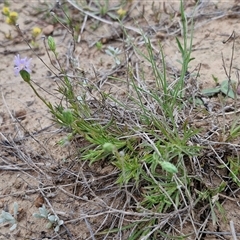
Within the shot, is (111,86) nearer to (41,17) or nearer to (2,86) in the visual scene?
(2,86)

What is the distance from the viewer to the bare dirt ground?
1.61m

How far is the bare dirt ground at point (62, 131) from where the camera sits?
161 cm

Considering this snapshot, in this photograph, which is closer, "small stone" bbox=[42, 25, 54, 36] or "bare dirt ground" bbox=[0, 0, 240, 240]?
"bare dirt ground" bbox=[0, 0, 240, 240]

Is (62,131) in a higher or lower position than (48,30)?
lower

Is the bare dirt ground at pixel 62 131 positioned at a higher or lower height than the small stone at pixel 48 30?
lower

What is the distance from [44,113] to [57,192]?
0.52 m

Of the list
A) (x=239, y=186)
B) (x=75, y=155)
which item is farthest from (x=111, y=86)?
(x=239, y=186)

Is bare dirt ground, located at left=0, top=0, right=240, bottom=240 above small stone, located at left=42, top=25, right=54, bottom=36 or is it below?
below

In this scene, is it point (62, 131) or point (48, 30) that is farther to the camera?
point (48, 30)

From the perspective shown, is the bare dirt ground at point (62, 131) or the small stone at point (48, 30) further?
the small stone at point (48, 30)

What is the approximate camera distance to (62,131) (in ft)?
6.32

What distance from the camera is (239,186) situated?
1.56m

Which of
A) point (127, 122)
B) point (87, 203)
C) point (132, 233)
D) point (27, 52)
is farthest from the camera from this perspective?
point (27, 52)

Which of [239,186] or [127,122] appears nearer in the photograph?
[239,186]
